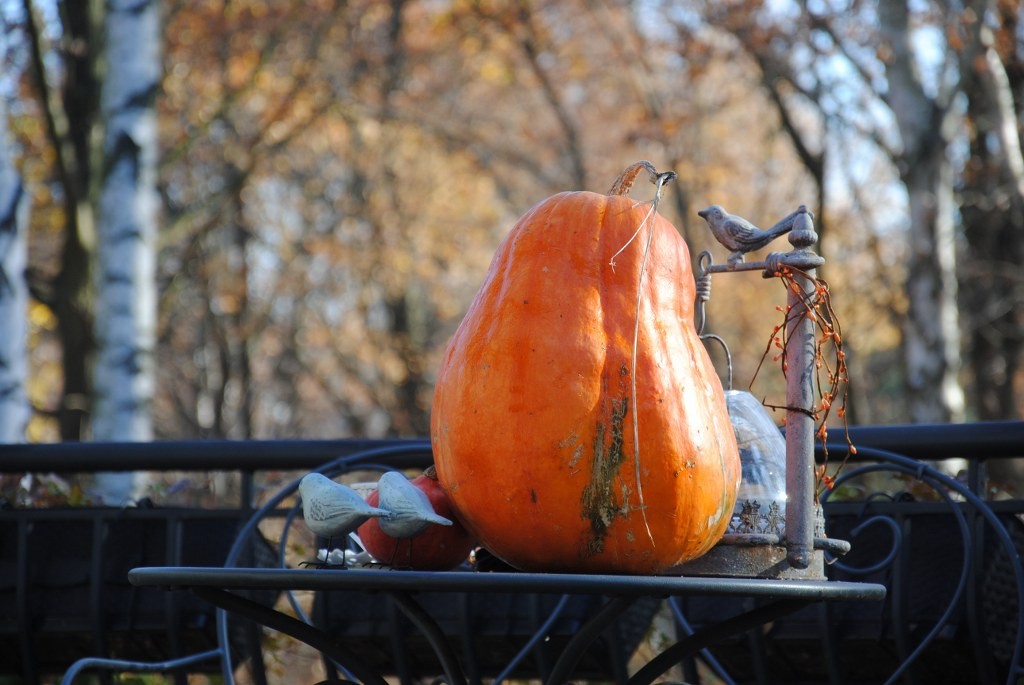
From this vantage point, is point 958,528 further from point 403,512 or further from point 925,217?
point 925,217

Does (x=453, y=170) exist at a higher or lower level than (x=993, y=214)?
higher

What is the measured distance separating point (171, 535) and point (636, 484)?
1.50 metres

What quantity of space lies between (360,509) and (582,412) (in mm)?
292

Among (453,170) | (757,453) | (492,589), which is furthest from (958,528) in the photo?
(453,170)

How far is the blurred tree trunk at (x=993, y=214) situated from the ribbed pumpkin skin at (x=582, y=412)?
294 inches

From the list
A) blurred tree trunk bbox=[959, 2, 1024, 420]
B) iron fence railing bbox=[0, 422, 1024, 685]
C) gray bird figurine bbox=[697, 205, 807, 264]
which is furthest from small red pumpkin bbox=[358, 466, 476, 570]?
blurred tree trunk bbox=[959, 2, 1024, 420]

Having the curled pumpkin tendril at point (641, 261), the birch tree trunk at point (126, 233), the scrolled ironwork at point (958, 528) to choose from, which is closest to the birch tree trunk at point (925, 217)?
the birch tree trunk at point (126, 233)

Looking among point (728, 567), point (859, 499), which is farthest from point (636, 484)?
point (859, 499)

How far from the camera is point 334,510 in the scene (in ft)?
4.45

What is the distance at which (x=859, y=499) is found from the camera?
228 cm

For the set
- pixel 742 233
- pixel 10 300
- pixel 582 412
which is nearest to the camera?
pixel 582 412

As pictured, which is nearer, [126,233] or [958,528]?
[958,528]

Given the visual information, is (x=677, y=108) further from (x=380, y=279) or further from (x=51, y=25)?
(x=51, y=25)

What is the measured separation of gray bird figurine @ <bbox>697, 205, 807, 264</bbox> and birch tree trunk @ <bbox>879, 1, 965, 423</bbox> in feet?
22.9
